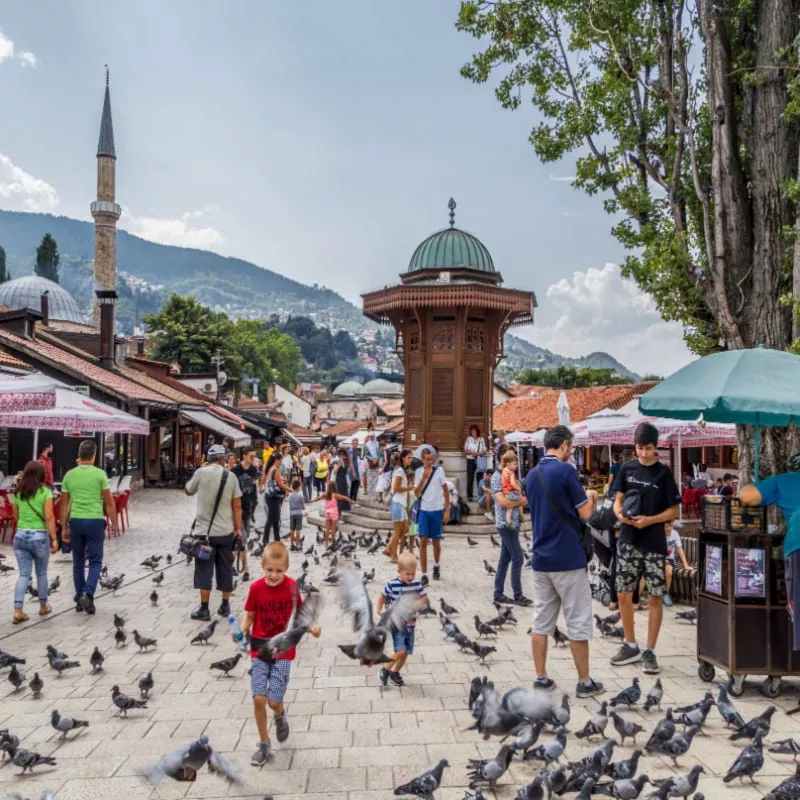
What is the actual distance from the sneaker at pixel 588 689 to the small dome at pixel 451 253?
15.3 m

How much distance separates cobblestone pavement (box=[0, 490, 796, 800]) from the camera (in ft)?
13.4

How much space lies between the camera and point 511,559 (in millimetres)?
8773

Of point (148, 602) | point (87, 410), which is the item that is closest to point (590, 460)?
point (87, 410)

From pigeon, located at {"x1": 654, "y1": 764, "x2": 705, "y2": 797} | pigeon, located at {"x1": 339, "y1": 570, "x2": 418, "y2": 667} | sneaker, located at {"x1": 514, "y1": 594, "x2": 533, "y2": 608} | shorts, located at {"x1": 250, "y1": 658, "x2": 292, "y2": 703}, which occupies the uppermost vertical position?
pigeon, located at {"x1": 339, "y1": 570, "x2": 418, "y2": 667}

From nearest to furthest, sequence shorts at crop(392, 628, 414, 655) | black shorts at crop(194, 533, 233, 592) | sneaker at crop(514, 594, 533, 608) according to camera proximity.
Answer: shorts at crop(392, 628, 414, 655) → black shorts at crop(194, 533, 233, 592) → sneaker at crop(514, 594, 533, 608)

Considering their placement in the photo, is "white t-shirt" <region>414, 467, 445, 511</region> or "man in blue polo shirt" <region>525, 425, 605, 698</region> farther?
"white t-shirt" <region>414, 467, 445, 511</region>

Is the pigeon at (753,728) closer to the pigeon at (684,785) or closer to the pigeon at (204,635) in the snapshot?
the pigeon at (684,785)

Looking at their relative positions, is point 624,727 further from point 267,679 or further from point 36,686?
point 36,686

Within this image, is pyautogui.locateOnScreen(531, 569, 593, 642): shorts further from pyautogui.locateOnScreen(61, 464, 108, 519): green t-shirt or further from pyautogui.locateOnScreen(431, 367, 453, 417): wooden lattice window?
pyautogui.locateOnScreen(431, 367, 453, 417): wooden lattice window

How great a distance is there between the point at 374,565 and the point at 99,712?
6.84m

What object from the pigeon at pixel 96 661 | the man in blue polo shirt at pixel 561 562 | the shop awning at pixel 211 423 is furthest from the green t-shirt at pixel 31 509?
the shop awning at pixel 211 423

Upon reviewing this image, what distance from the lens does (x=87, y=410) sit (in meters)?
12.8

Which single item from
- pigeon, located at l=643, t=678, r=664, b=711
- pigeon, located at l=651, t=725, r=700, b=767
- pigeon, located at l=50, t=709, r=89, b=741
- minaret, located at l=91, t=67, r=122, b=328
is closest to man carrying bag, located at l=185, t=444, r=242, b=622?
pigeon, located at l=50, t=709, r=89, b=741

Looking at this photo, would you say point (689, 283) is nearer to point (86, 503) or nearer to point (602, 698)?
point (602, 698)
